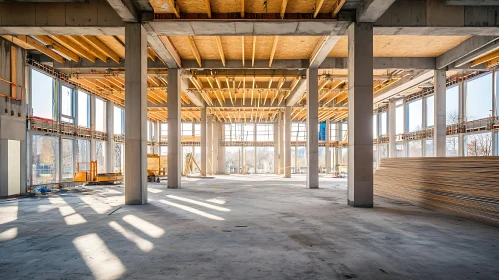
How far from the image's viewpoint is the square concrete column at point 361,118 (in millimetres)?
10500

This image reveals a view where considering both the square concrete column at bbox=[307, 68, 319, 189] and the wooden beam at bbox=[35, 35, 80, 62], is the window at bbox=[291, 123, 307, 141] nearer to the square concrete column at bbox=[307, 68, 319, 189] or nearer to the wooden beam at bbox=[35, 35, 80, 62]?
the square concrete column at bbox=[307, 68, 319, 189]

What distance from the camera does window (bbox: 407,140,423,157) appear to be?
2672 centimetres

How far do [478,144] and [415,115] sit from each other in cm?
798

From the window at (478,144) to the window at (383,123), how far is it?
482 inches

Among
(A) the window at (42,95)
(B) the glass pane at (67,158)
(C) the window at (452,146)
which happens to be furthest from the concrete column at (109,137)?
(C) the window at (452,146)

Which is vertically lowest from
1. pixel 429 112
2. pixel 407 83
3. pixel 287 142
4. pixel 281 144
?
pixel 281 144

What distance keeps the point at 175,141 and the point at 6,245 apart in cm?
1153

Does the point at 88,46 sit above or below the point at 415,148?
above

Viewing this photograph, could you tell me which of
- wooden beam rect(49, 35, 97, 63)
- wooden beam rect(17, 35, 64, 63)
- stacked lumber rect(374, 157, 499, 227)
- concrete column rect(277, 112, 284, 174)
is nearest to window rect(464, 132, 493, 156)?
stacked lumber rect(374, 157, 499, 227)

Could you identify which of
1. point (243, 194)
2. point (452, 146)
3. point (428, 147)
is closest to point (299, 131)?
point (428, 147)

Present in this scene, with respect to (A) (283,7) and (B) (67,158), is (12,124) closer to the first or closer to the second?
(B) (67,158)

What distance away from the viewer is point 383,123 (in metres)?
33.6

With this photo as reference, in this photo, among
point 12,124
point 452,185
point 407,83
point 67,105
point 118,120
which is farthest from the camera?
point 118,120

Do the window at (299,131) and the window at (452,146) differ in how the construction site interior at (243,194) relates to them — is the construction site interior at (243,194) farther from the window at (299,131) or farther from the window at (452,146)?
the window at (299,131)
